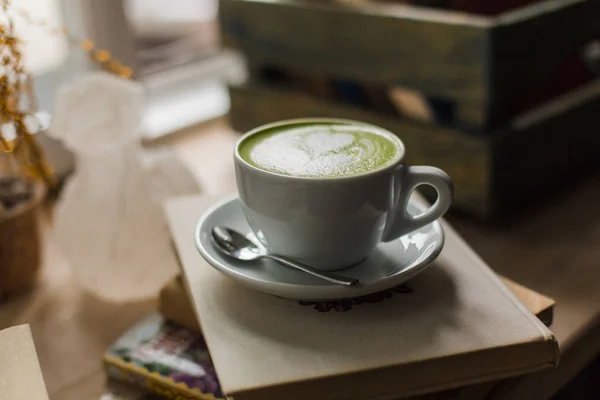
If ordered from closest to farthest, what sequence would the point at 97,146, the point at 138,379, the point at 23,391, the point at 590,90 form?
1. the point at 23,391
2. the point at 138,379
3. the point at 97,146
4. the point at 590,90

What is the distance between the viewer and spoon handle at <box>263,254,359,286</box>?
0.49m

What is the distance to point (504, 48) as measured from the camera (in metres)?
0.74

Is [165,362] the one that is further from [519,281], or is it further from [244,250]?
[519,281]

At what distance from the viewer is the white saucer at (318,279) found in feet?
1.62

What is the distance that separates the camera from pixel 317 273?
1.69ft

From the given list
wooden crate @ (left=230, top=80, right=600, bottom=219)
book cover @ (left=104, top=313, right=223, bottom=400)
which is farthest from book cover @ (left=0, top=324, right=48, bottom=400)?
wooden crate @ (left=230, top=80, right=600, bottom=219)

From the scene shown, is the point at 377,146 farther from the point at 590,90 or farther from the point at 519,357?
the point at 590,90

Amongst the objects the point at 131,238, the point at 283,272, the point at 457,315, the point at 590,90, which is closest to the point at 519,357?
the point at 457,315

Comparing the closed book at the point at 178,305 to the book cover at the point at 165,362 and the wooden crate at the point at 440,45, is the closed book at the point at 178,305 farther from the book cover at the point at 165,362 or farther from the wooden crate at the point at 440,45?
the wooden crate at the point at 440,45

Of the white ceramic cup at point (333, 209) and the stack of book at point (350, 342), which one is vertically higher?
the white ceramic cup at point (333, 209)

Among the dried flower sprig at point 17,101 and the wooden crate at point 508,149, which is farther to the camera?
the wooden crate at point 508,149

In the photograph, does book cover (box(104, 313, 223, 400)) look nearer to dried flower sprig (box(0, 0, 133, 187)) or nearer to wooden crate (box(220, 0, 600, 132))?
dried flower sprig (box(0, 0, 133, 187))

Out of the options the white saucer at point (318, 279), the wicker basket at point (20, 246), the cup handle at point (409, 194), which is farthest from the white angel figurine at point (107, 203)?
the cup handle at point (409, 194)

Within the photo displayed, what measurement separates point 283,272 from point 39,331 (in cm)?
27
